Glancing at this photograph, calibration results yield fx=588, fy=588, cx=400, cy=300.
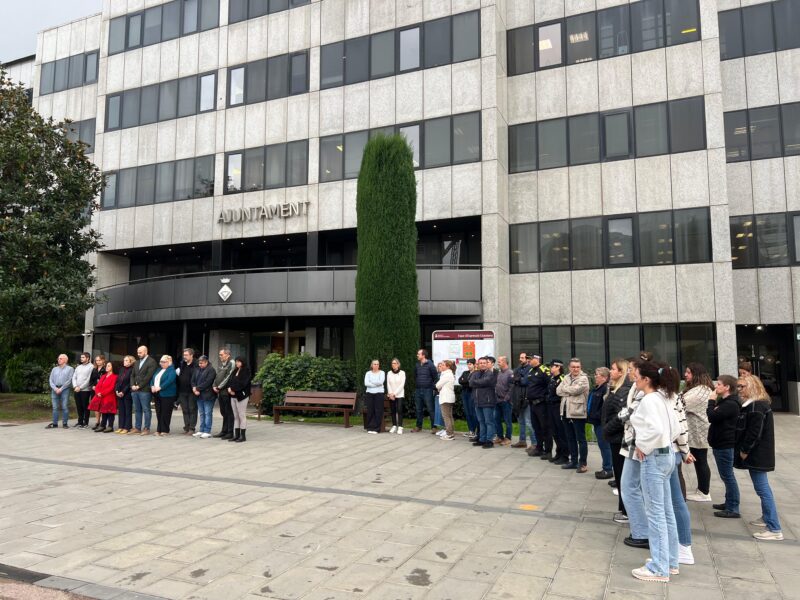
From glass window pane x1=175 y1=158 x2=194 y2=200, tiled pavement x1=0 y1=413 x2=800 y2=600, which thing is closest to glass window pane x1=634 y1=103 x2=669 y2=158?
tiled pavement x1=0 y1=413 x2=800 y2=600

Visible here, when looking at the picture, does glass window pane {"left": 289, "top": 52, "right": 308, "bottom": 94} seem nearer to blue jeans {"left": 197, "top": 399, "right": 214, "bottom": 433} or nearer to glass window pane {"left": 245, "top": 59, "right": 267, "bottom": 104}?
glass window pane {"left": 245, "top": 59, "right": 267, "bottom": 104}

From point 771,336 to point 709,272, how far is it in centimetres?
414

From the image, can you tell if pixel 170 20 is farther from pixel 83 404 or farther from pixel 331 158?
pixel 83 404

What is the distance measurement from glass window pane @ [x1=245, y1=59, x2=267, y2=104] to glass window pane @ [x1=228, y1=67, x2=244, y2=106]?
1.09ft

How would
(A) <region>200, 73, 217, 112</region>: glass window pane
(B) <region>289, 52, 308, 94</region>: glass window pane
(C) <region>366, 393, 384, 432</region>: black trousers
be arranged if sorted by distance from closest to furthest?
1. (C) <region>366, 393, 384, 432</region>: black trousers
2. (B) <region>289, 52, 308, 94</region>: glass window pane
3. (A) <region>200, 73, 217, 112</region>: glass window pane

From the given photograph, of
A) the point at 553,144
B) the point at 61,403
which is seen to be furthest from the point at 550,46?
the point at 61,403

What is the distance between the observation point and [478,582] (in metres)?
4.74

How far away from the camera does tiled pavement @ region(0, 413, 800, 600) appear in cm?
469

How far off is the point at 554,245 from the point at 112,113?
21.1 meters

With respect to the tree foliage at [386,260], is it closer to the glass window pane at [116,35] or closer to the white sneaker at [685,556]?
the white sneaker at [685,556]

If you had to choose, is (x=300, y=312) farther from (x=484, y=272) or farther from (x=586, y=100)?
(x=586, y=100)

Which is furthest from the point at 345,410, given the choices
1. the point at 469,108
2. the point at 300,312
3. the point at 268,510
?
the point at 469,108

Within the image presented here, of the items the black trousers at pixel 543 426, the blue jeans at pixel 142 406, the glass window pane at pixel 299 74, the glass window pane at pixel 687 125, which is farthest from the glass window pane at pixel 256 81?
the black trousers at pixel 543 426

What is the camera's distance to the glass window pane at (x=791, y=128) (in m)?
19.4
